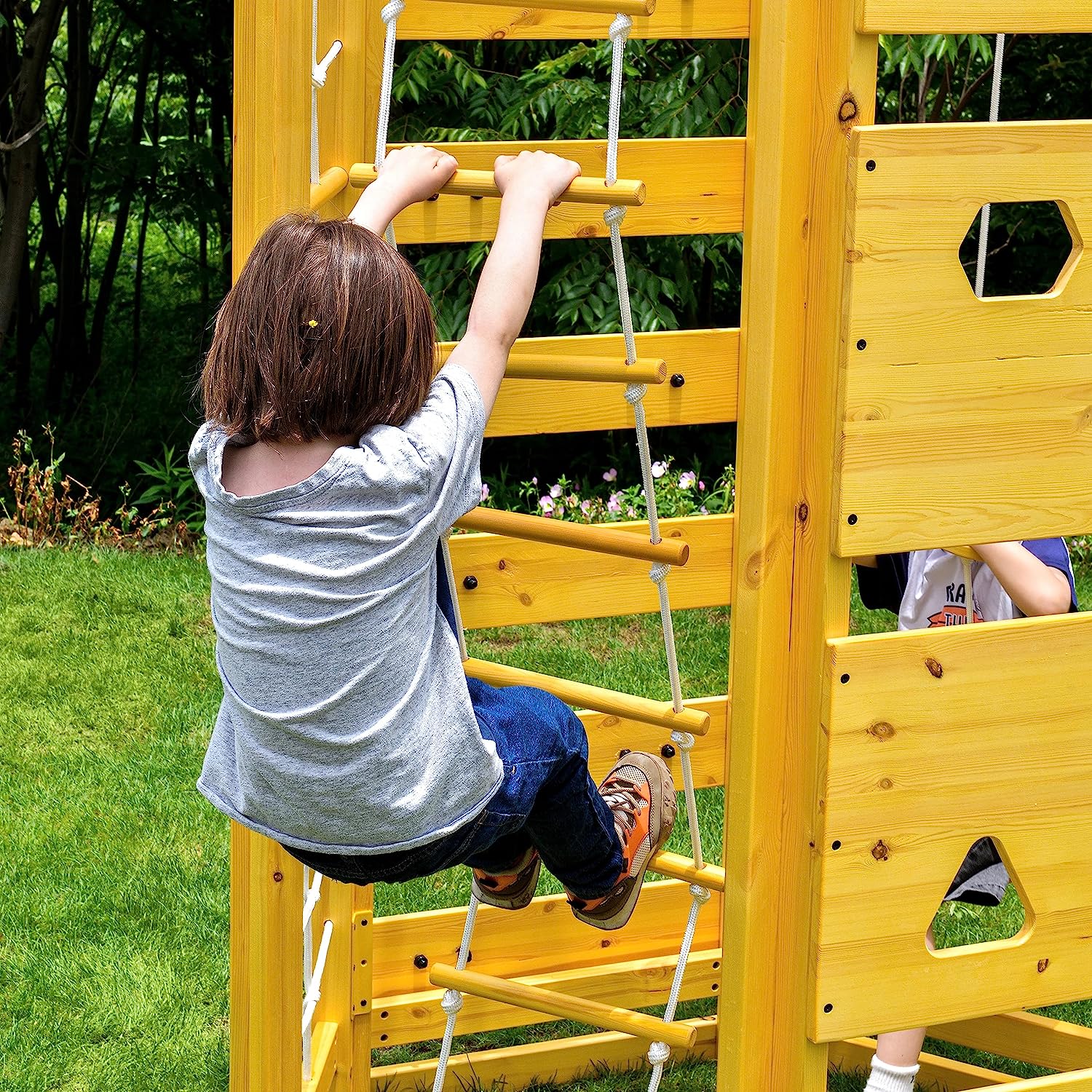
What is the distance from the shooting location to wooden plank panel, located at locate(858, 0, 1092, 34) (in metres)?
1.96

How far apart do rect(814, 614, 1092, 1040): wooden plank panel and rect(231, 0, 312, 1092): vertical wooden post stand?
0.82 m

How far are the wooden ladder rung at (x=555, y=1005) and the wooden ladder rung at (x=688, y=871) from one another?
234mm

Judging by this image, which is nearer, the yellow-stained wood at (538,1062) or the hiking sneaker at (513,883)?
the hiking sneaker at (513,883)

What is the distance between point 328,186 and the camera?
2.32m

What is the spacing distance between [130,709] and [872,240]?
3.25 metres

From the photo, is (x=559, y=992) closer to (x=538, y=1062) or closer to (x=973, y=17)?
(x=538, y=1062)

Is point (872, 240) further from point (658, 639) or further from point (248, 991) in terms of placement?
point (658, 639)

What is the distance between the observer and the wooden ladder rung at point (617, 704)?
7.75 ft

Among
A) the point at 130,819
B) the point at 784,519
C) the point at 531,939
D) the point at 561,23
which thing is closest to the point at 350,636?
the point at 784,519

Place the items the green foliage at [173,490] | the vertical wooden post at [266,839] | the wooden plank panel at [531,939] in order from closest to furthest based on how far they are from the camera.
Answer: the vertical wooden post at [266,839] → the wooden plank panel at [531,939] → the green foliage at [173,490]

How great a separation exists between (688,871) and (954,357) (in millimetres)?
1016

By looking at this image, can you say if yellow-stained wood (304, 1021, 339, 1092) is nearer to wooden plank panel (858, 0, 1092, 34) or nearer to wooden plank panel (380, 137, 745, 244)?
wooden plank panel (380, 137, 745, 244)

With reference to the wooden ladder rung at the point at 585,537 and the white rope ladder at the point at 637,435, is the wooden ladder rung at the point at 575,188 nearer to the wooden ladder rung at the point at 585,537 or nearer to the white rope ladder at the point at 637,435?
the white rope ladder at the point at 637,435

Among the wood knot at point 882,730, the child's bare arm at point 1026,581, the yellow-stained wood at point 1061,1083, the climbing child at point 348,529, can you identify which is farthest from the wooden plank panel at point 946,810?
the climbing child at point 348,529
